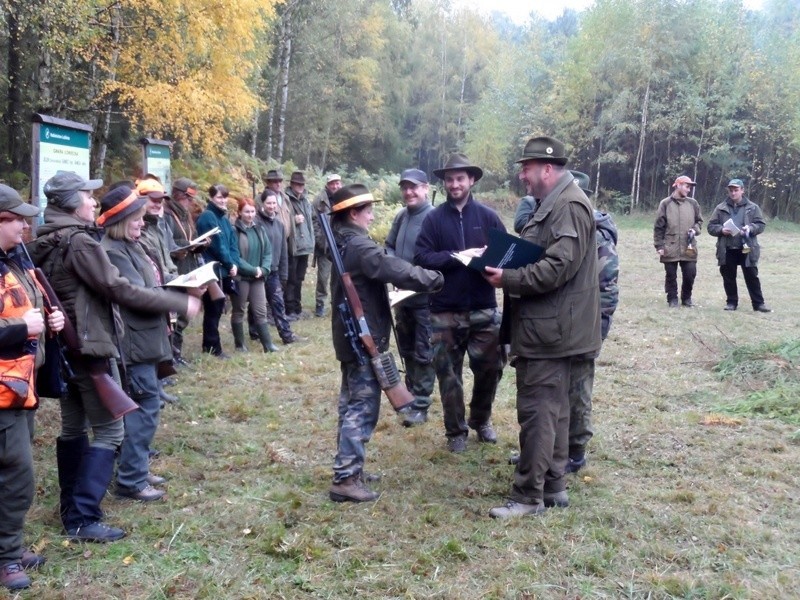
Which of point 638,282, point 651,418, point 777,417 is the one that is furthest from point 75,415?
point 638,282

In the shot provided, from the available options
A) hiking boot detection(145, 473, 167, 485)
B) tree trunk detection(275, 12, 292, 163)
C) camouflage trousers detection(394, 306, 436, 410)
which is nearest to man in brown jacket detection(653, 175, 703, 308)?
camouflage trousers detection(394, 306, 436, 410)

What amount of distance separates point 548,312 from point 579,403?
3.31 feet

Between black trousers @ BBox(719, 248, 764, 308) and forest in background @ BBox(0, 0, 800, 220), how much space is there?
993 cm

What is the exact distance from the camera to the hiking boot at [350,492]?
468 cm

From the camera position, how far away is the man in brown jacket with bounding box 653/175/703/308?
11.9m

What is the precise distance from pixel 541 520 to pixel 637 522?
A: 579 millimetres

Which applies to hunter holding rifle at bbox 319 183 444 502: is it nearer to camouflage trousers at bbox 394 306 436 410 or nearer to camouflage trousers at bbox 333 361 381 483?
camouflage trousers at bbox 333 361 381 483

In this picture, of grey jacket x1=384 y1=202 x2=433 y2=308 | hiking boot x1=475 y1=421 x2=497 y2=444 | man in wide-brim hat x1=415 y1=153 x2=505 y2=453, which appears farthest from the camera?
grey jacket x1=384 y1=202 x2=433 y2=308

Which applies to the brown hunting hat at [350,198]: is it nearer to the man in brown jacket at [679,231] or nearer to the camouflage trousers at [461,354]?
the camouflage trousers at [461,354]

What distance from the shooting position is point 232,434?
6.10 metres

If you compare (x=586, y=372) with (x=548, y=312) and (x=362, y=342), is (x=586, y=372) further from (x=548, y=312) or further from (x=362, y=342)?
(x=362, y=342)

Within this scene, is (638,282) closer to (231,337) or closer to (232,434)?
(231,337)

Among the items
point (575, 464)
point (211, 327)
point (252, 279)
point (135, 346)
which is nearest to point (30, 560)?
point (135, 346)

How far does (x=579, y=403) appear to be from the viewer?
510 cm
